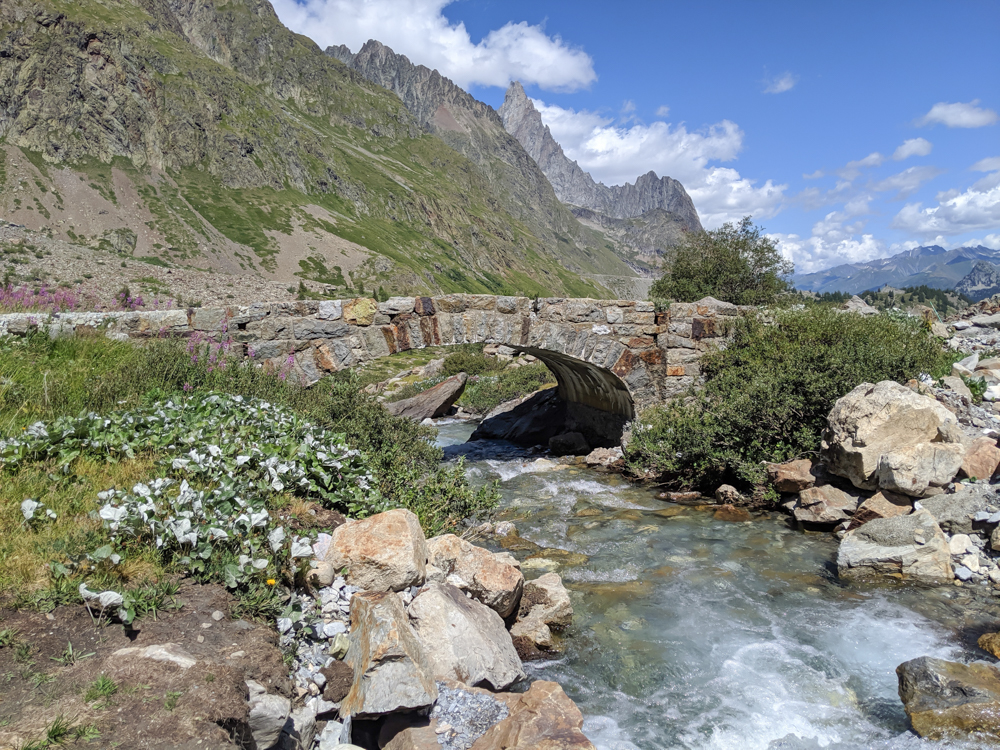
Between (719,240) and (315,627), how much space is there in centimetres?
2359

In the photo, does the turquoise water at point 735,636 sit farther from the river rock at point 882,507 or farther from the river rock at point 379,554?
the river rock at point 379,554

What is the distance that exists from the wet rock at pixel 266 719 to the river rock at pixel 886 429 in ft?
26.1

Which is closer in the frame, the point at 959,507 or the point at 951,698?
the point at 951,698

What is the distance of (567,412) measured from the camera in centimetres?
1683

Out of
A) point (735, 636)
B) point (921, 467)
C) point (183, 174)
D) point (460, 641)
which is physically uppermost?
point (183, 174)

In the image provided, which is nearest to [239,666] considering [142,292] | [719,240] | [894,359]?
[894,359]

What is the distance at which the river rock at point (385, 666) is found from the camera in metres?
3.51

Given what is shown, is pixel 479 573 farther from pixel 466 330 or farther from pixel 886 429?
pixel 466 330

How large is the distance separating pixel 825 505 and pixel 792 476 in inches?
30.9

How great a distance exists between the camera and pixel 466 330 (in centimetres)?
1129

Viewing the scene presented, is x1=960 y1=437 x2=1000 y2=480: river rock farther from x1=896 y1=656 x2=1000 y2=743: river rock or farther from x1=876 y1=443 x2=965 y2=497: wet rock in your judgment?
x1=896 y1=656 x2=1000 y2=743: river rock

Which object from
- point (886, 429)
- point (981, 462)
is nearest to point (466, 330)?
point (886, 429)

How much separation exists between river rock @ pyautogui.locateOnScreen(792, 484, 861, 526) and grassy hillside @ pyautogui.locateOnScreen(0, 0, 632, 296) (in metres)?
73.3

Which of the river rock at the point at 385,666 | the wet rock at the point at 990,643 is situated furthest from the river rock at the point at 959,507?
the river rock at the point at 385,666
